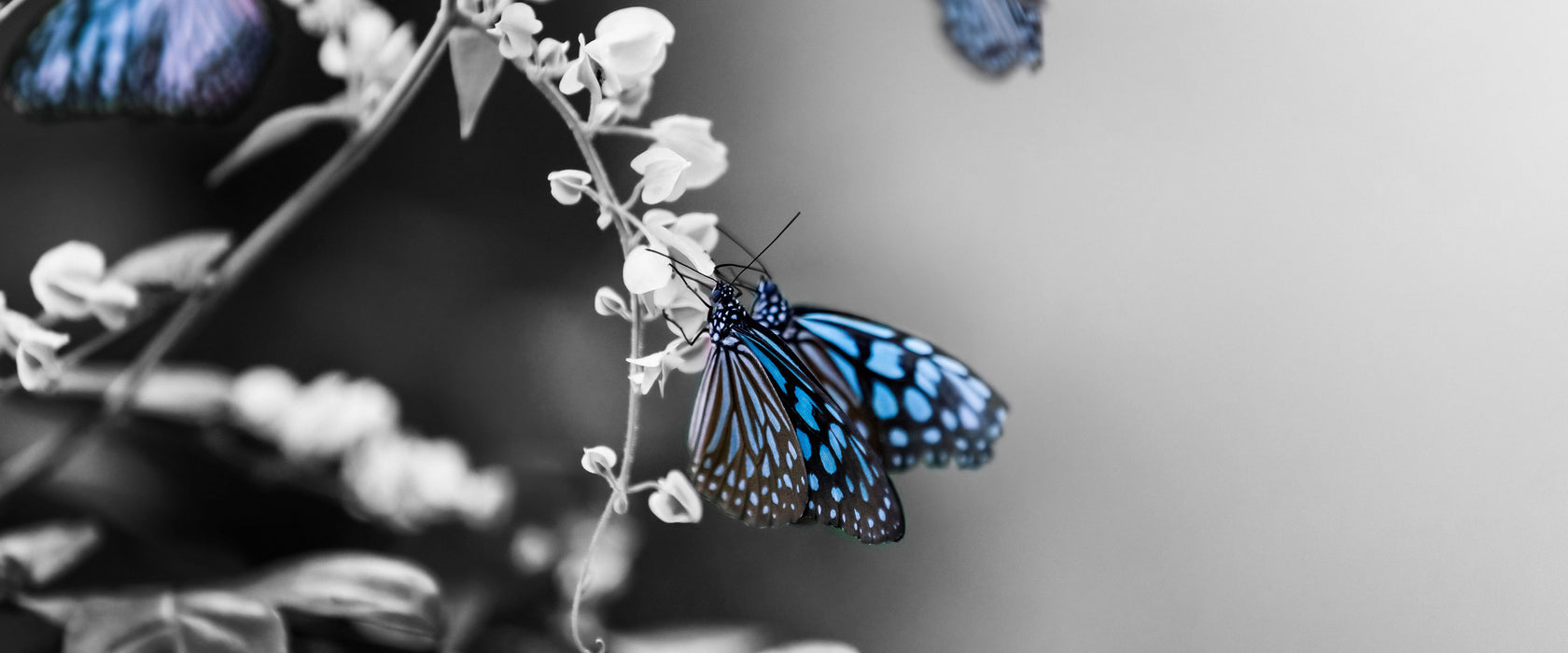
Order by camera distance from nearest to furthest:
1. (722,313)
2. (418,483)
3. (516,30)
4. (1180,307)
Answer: (516,30), (722,313), (418,483), (1180,307)

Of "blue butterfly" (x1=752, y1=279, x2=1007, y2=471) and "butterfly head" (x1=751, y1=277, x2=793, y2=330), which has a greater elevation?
"butterfly head" (x1=751, y1=277, x2=793, y2=330)

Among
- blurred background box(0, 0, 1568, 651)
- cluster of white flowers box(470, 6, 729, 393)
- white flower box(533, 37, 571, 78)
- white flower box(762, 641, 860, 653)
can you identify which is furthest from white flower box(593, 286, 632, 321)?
white flower box(762, 641, 860, 653)

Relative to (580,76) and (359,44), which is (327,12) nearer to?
(359,44)

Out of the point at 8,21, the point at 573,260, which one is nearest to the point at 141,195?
the point at 8,21

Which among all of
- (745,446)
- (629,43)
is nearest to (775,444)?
(745,446)

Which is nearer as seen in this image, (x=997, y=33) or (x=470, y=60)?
(x=470, y=60)

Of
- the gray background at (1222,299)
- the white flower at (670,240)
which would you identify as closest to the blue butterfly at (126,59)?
the white flower at (670,240)

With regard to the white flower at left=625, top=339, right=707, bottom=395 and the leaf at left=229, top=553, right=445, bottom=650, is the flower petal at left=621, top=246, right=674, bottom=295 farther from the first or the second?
the leaf at left=229, top=553, right=445, bottom=650
